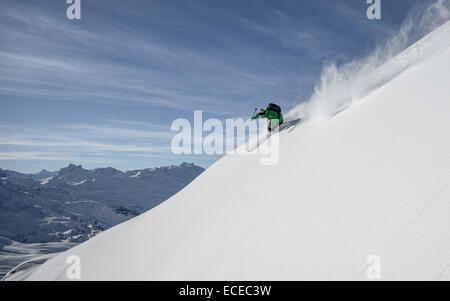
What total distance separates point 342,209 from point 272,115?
11763 mm

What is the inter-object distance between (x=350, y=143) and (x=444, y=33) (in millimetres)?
8995

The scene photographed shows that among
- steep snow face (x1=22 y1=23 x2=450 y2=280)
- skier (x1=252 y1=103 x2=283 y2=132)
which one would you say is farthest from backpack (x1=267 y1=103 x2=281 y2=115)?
steep snow face (x1=22 y1=23 x2=450 y2=280)

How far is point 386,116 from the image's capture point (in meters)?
7.96

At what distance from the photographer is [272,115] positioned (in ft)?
56.6

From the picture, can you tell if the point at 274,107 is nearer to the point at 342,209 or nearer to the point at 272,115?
the point at 272,115

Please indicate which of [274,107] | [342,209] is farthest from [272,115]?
[342,209]

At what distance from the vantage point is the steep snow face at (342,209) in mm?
4617

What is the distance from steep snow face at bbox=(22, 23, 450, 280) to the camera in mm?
4617

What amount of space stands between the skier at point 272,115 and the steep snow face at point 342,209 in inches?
186

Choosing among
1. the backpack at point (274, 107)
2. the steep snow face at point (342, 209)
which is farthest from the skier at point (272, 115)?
the steep snow face at point (342, 209)

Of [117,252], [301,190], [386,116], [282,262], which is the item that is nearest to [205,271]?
[282,262]

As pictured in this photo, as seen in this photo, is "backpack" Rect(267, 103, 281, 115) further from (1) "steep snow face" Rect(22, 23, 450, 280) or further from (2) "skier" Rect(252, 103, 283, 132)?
(1) "steep snow face" Rect(22, 23, 450, 280)

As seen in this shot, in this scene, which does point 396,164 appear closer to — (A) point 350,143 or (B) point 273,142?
(A) point 350,143

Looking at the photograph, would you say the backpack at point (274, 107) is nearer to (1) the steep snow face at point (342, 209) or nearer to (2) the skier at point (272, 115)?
(2) the skier at point (272, 115)
